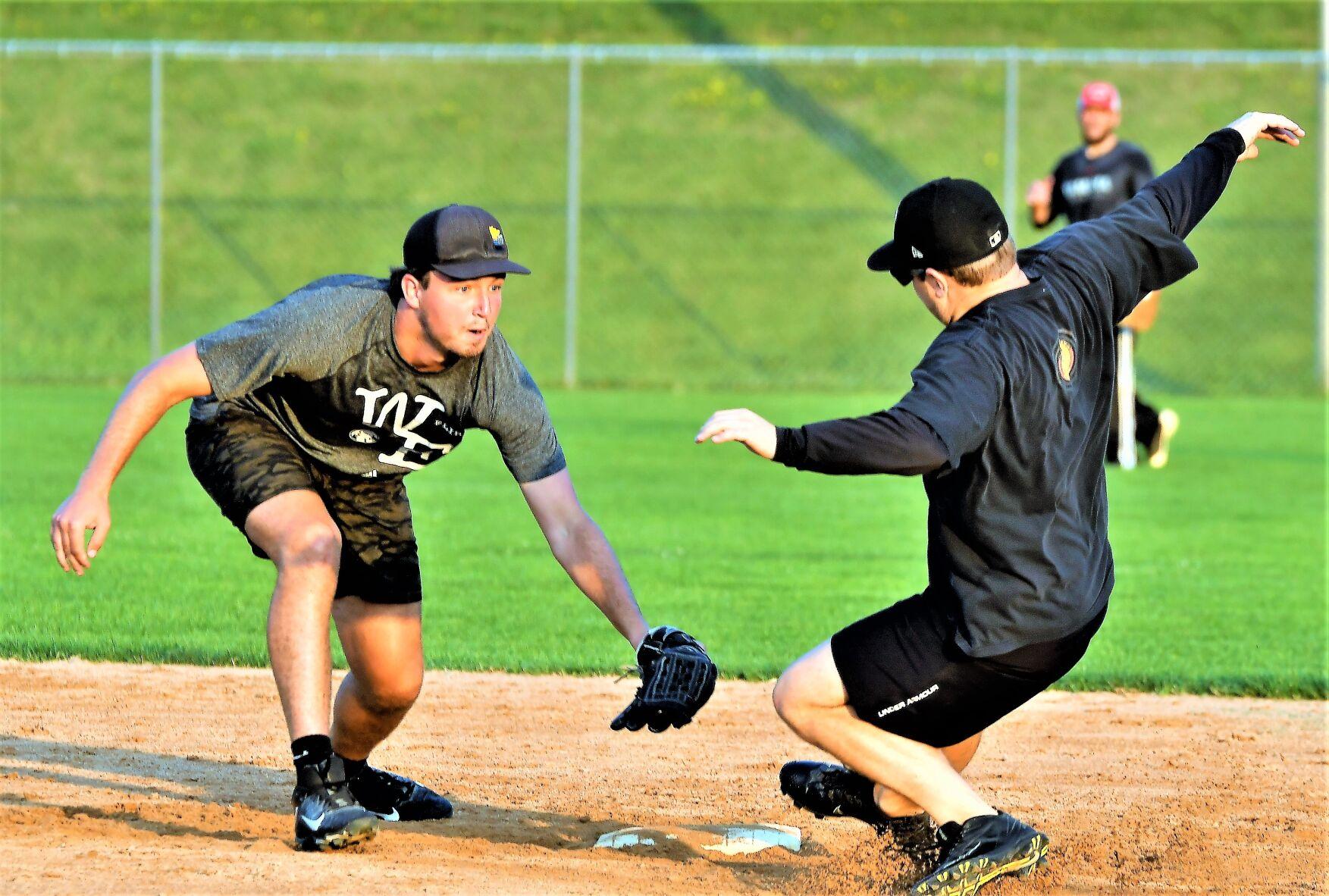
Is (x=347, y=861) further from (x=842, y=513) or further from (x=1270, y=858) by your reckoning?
(x=842, y=513)

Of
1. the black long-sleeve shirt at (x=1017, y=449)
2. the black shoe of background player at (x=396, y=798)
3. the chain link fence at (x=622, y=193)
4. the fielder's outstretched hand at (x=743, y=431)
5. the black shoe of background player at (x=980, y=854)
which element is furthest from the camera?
the chain link fence at (x=622, y=193)

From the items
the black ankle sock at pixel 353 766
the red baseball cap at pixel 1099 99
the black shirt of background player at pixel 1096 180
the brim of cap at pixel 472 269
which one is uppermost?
the red baseball cap at pixel 1099 99

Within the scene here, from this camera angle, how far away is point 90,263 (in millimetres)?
22312

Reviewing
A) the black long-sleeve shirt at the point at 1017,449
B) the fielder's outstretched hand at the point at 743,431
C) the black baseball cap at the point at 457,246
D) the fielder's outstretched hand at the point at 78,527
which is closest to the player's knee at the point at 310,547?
the fielder's outstretched hand at the point at 78,527

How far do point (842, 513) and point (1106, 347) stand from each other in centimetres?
752

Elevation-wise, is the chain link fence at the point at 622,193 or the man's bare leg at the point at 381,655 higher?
the chain link fence at the point at 622,193

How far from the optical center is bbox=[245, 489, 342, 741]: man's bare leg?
4.50 metres

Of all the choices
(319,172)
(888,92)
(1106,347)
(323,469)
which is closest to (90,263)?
(319,172)

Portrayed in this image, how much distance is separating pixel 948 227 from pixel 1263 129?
5.50 ft

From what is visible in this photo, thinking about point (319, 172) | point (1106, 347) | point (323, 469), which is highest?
point (319, 172)

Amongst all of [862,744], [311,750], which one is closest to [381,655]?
[311,750]

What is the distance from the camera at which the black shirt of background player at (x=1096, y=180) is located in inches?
519

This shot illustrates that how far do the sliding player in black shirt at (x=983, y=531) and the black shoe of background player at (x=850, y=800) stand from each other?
159 mm

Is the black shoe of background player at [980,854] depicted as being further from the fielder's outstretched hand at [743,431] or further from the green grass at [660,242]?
the green grass at [660,242]
